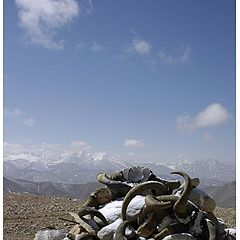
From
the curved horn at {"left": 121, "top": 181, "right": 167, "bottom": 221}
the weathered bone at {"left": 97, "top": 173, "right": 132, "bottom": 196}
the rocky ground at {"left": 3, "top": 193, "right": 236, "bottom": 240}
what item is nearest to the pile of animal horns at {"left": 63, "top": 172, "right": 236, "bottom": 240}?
the curved horn at {"left": 121, "top": 181, "right": 167, "bottom": 221}

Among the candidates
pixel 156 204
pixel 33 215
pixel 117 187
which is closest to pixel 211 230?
pixel 156 204

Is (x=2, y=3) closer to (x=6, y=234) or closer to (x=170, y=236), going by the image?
(x=170, y=236)

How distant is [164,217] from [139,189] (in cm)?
63

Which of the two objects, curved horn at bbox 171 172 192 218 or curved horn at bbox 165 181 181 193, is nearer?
curved horn at bbox 171 172 192 218

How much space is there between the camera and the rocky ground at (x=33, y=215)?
492 inches

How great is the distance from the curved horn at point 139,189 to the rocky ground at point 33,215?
505 centimetres

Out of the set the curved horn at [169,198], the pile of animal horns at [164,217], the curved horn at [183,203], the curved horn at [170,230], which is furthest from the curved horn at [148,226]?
the curved horn at [183,203]

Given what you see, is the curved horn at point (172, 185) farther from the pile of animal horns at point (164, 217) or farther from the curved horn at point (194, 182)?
the curved horn at point (194, 182)

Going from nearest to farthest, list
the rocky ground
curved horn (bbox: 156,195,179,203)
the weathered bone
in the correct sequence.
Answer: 1. curved horn (bbox: 156,195,179,203)
2. the weathered bone
3. the rocky ground

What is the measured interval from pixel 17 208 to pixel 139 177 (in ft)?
32.6

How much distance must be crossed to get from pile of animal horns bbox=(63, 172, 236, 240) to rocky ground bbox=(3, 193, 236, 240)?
455cm

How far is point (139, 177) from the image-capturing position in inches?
322

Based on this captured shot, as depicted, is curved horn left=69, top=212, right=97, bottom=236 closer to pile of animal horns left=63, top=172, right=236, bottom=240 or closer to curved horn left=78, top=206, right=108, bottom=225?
pile of animal horns left=63, top=172, right=236, bottom=240

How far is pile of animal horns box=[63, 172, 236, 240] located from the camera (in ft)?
22.7
